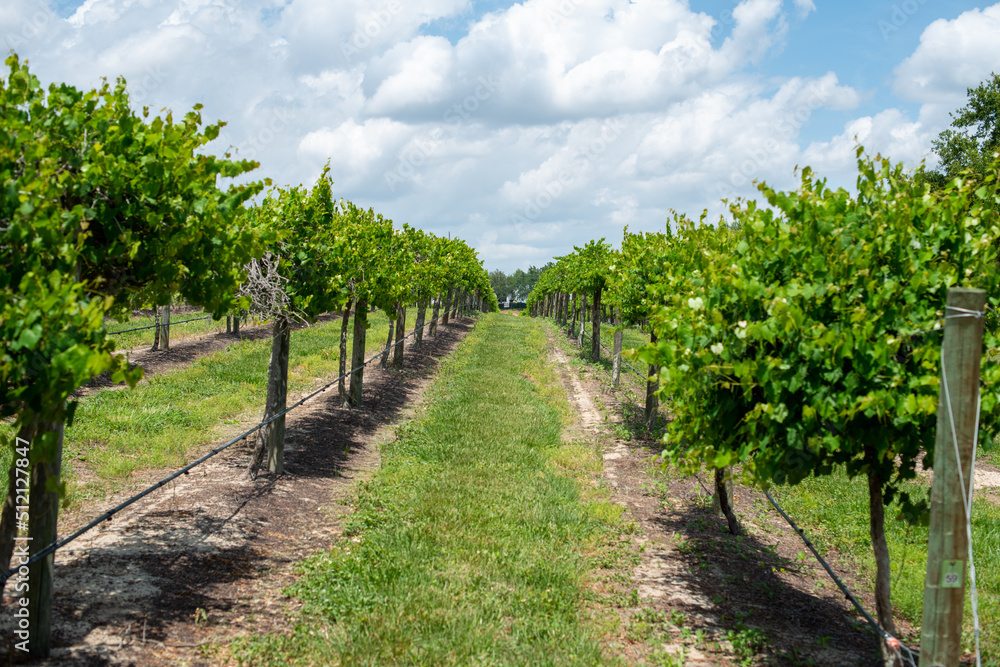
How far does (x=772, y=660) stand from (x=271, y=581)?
5.13 meters

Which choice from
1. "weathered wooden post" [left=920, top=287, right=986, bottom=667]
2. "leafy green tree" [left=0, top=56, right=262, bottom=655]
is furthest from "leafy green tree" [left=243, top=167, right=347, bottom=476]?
"weathered wooden post" [left=920, top=287, right=986, bottom=667]

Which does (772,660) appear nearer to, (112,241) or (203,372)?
(112,241)

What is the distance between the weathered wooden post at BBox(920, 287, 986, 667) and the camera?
398 centimetres

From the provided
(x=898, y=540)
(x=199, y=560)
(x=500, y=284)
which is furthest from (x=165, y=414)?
(x=500, y=284)

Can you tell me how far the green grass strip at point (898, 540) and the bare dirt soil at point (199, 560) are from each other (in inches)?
264

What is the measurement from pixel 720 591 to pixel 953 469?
4.45m

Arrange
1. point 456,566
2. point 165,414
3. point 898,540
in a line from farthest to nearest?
point 165,414
point 898,540
point 456,566

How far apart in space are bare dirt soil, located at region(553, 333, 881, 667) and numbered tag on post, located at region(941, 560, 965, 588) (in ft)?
8.27

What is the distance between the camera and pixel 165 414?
46.3ft

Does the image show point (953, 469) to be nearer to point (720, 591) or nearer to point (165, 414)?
point (720, 591)

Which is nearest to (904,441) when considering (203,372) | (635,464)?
(635,464)

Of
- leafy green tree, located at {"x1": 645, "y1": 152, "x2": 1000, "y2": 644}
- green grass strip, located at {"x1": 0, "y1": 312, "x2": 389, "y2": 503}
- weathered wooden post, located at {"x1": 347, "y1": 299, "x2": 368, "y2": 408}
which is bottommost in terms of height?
green grass strip, located at {"x1": 0, "y1": 312, "x2": 389, "y2": 503}

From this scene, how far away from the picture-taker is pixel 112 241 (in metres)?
5.65

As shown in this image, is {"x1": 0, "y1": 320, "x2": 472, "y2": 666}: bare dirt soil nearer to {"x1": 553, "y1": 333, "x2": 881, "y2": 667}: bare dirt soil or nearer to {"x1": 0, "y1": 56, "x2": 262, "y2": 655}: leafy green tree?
{"x1": 0, "y1": 56, "x2": 262, "y2": 655}: leafy green tree
